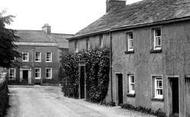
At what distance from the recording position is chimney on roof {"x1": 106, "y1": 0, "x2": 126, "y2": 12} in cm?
3425

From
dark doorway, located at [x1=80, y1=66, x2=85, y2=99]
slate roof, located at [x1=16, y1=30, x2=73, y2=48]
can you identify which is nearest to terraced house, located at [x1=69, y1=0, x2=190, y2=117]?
dark doorway, located at [x1=80, y1=66, x2=85, y2=99]

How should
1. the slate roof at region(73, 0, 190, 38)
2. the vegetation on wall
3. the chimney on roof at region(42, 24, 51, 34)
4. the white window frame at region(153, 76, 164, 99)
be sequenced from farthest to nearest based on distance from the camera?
1. the chimney on roof at region(42, 24, 51, 34)
2. the vegetation on wall
3. the white window frame at region(153, 76, 164, 99)
4. the slate roof at region(73, 0, 190, 38)

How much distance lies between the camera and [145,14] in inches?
957

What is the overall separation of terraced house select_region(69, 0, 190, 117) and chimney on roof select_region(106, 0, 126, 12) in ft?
15.7

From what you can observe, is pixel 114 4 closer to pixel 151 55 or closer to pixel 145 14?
pixel 145 14

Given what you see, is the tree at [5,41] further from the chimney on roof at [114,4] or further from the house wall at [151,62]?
the chimney on roof at [114,4]

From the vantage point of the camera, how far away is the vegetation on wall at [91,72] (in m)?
27.7

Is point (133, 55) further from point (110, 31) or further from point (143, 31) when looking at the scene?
point (110, 31)

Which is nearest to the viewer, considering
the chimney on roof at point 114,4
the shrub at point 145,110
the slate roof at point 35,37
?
the shrub at point 145,110

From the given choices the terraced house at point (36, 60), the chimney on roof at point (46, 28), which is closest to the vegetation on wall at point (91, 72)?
the terraced house at point (36, 60)

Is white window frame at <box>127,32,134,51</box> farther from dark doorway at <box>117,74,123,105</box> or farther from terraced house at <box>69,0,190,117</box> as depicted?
dark doorway at <box>117,74,123,105</box>

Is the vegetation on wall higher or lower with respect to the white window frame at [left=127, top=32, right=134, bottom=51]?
lower

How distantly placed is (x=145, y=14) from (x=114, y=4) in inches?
432

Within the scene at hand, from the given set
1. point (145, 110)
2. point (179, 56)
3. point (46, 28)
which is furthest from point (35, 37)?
point (179, 56)
